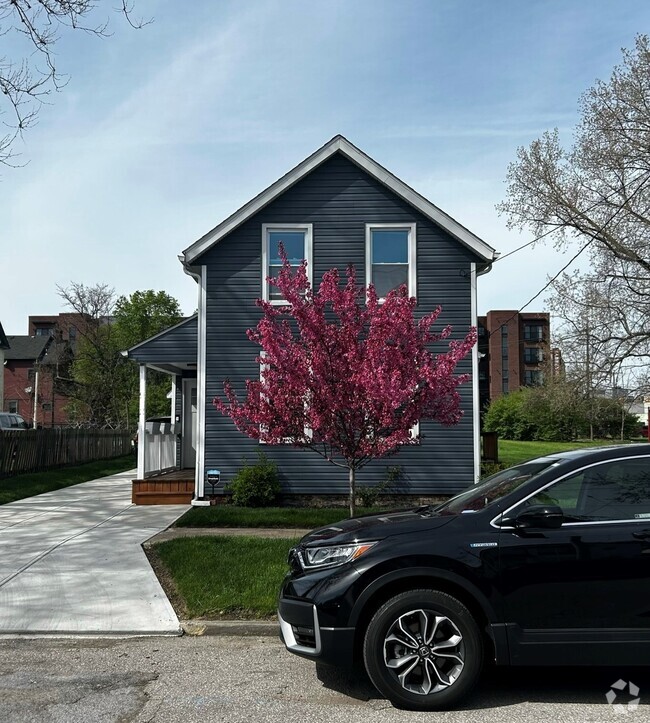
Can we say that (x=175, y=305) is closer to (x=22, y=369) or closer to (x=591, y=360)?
(x=22, y=369)

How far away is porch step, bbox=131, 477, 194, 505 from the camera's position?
14.8 meters

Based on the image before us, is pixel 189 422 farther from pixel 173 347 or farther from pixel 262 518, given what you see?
pixel 262 518

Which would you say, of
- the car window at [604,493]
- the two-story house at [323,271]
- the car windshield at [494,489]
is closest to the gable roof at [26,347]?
the two-story house at [323,271]

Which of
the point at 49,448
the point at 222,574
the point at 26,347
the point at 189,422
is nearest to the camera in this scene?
the point at 222,574

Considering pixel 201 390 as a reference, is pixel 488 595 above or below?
below

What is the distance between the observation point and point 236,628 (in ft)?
22.3

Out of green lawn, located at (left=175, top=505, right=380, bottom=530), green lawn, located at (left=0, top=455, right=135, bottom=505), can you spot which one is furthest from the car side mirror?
green lawn, located at (left=0, top=455, right=135, bottom=505)

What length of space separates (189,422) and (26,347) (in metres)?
54.5

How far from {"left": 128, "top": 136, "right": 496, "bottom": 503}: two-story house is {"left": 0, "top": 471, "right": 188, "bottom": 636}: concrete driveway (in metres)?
A: 2.27

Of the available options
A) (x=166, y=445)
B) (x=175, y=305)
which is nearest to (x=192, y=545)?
(x=166, y=445)

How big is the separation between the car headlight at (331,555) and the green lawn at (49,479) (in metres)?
11.7

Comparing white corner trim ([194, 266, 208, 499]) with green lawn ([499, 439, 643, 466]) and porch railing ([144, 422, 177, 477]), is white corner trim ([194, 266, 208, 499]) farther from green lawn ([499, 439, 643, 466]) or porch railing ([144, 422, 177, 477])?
green lawn ([499, 439, 643, 466])

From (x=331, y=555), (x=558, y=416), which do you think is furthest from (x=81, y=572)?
(x=558, y=416)

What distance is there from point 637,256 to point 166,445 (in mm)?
15295
